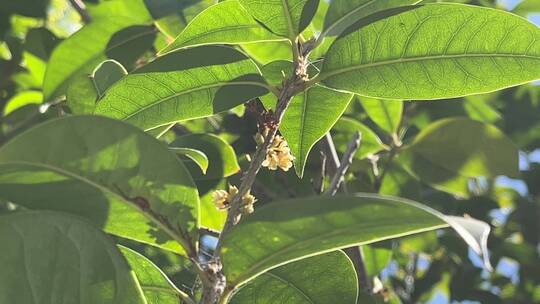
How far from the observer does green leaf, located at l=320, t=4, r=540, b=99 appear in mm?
1035

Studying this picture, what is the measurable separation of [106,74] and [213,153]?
21 centimetres

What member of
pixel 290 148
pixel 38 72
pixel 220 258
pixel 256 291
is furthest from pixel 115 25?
pixel 220 258

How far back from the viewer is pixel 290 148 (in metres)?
1.18

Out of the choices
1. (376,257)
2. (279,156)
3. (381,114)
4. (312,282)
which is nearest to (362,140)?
(381,114)

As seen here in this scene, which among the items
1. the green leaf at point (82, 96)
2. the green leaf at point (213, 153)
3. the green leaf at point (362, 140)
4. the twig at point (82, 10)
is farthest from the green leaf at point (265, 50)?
the twig at point (82, 10)

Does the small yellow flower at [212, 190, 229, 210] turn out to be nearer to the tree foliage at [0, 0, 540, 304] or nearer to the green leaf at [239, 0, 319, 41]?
the tree foliage at [0, 0, 540, 304]

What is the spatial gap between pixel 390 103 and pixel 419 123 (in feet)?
1.10

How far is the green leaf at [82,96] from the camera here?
140 centimetres

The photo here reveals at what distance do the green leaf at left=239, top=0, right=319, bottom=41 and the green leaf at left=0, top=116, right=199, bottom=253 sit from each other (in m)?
0.29

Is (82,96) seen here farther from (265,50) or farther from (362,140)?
(362,140)

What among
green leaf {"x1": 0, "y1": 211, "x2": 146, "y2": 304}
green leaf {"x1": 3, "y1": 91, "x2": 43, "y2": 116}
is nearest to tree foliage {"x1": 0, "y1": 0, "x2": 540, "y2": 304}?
green leaf {"x1": 0, "y1": 211, "x2": 146, "y2": 304}

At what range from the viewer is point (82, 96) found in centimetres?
141

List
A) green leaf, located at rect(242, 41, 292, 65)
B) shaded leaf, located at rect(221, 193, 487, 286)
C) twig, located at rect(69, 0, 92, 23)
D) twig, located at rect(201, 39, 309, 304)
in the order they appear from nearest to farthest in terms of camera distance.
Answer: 1. shaded leaf, located at rect(221, 193, 487, 286)
2. twig, located at rect(201, 39, 309, 304)
3. green leaf, located at rect(242, 41, 292, 65)
4. twig, located at rect(69, 0, 92, 23)

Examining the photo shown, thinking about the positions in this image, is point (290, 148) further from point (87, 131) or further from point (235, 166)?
point (87, 131)
